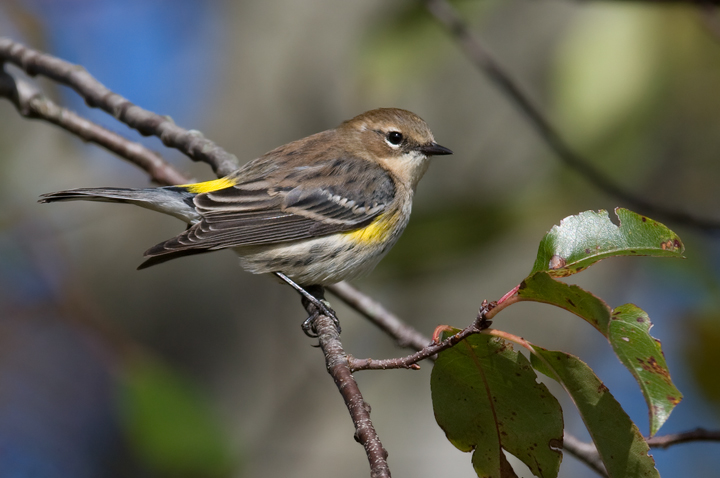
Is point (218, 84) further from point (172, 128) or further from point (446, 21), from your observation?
point (446, 21)

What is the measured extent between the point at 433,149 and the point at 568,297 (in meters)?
2.67

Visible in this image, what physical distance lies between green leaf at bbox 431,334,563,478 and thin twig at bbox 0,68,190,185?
93.6 inches

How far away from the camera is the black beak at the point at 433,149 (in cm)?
412

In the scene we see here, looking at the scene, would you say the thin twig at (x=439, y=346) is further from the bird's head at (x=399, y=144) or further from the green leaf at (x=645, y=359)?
the bird's head at (x=399, y=144)

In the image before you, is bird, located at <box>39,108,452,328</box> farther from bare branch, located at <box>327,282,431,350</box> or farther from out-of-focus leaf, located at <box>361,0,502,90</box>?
out-of-focus leaf, located at <box>361,0,502,90</box>

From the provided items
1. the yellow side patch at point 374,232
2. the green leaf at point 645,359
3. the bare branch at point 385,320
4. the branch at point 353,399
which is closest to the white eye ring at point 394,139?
the yellow side patch at point 374,232

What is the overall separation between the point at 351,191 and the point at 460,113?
2.99 m

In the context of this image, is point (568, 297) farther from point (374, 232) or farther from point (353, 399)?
point (374, 232)

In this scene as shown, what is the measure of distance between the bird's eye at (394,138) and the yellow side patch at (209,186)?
3.85 feet

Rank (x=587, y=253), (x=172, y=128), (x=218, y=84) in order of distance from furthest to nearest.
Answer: (x=218, y=84)
(x=172, y=128)
(x=587, y=253)

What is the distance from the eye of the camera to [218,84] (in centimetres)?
753

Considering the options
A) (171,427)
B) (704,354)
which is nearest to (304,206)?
(171,427)

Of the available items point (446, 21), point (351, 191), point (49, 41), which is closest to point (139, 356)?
point (351, 191)

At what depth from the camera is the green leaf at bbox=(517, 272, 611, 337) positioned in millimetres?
1508
